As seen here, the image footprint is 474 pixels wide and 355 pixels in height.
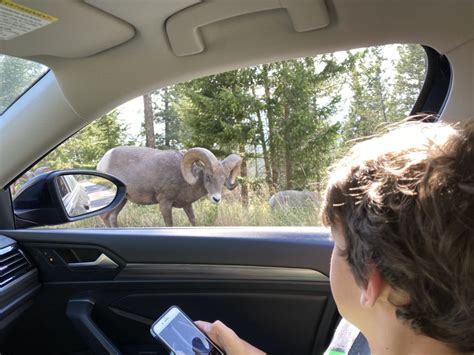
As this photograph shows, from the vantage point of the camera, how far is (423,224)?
3.50ft

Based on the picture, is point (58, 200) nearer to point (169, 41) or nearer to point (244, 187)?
point (169, 41)

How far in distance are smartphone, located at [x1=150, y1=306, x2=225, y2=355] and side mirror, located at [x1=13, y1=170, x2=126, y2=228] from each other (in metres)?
1.07

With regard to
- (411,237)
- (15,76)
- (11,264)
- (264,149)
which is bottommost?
(264,149)

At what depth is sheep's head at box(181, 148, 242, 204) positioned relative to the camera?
531 centimetres

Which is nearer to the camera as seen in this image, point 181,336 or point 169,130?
point 181,336

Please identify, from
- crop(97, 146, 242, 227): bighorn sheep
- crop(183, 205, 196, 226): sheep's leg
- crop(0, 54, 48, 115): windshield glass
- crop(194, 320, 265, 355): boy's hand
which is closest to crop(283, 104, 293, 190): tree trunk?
crop(97, 146, 242, 227): bighorn sheep

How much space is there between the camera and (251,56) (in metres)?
2.47

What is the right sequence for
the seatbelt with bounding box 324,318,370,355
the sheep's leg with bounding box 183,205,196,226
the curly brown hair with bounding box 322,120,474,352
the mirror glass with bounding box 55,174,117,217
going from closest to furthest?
the curly brown hair with bounding box 322,120,474,352 → the seatbelt with bounding box 324,318,370,355 → the mirror glass with bounding box 55,174,117,217 → the sheep's leg with bounding box 183,205,196,226

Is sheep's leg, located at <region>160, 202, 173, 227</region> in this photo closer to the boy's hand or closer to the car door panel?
the car door panel

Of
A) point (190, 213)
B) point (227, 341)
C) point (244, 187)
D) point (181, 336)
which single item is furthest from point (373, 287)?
point (244, 187)

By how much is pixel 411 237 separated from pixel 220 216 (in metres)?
3.48

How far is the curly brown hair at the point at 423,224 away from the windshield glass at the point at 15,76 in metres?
1.89

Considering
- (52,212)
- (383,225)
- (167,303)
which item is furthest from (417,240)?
(52,212)

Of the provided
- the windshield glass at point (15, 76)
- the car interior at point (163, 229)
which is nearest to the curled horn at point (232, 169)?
the car interior at point (163, 229)
